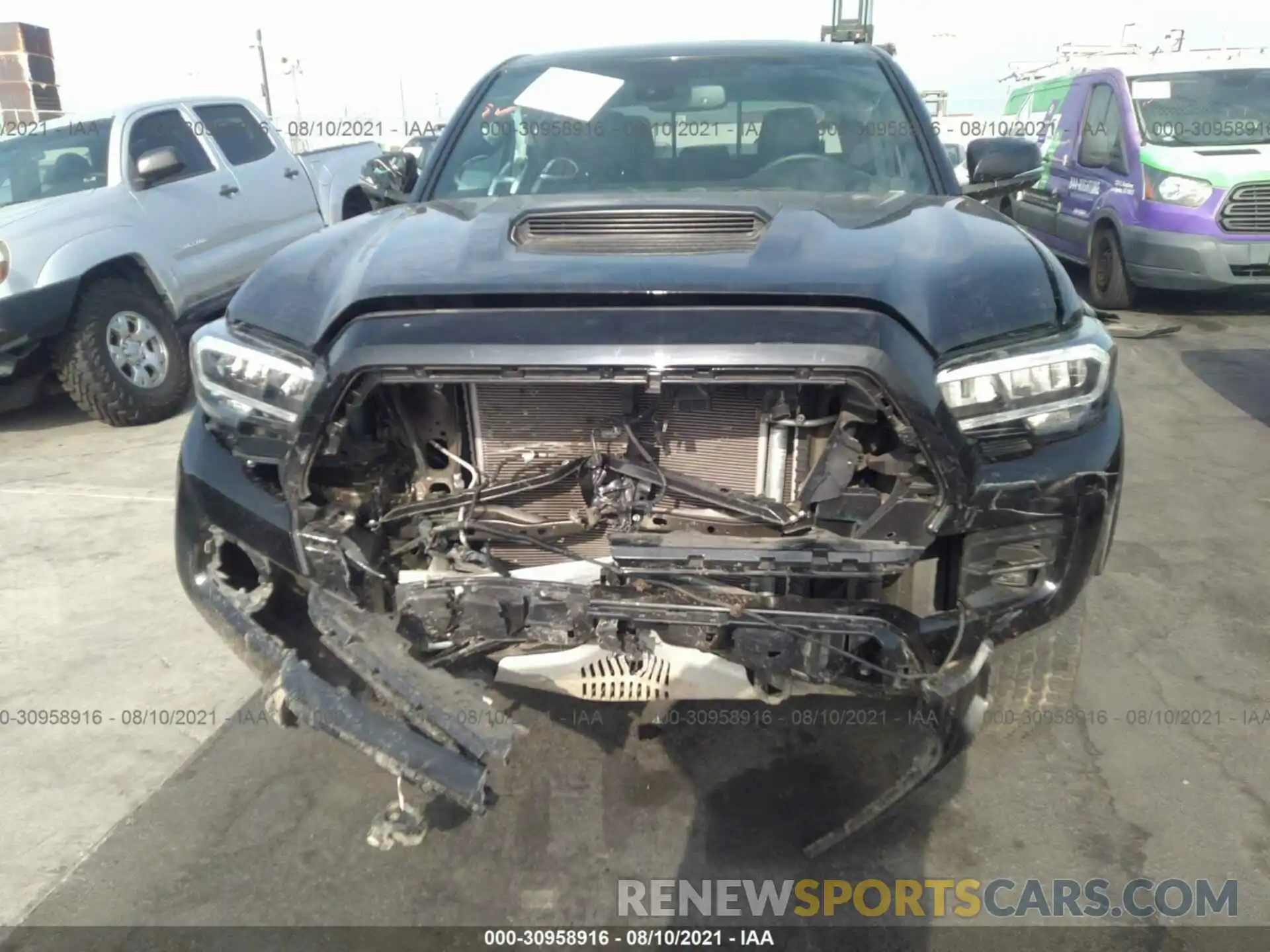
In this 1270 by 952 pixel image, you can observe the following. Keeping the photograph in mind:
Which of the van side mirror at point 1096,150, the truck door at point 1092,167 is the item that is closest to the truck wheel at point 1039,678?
the truck door at point 1092,167

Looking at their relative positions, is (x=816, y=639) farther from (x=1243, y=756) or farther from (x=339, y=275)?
(x=1243, y=756)

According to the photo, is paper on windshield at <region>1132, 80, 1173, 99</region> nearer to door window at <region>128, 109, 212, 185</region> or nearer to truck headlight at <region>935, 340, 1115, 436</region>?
door window at <region>128, 109, 212, 185</region>

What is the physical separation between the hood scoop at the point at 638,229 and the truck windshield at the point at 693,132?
0.74 meters

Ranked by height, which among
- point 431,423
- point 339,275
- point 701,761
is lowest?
point 701,761

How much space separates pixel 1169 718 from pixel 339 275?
8.50 feet

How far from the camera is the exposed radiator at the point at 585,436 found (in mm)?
2271

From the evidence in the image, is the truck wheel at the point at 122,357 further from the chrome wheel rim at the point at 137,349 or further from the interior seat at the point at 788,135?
the interior seat at the point at 788,135

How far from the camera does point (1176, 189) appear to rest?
760 centimetres

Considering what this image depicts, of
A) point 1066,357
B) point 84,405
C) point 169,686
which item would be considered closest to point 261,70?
point 84,405

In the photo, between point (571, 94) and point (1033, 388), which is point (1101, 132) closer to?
point (571, 94)

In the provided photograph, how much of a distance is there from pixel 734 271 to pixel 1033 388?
2.10ft

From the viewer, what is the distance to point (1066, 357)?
2.04 m

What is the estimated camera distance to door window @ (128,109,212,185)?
21.0 feet

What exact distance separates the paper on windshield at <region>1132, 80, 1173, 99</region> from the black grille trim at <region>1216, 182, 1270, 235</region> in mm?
1216
